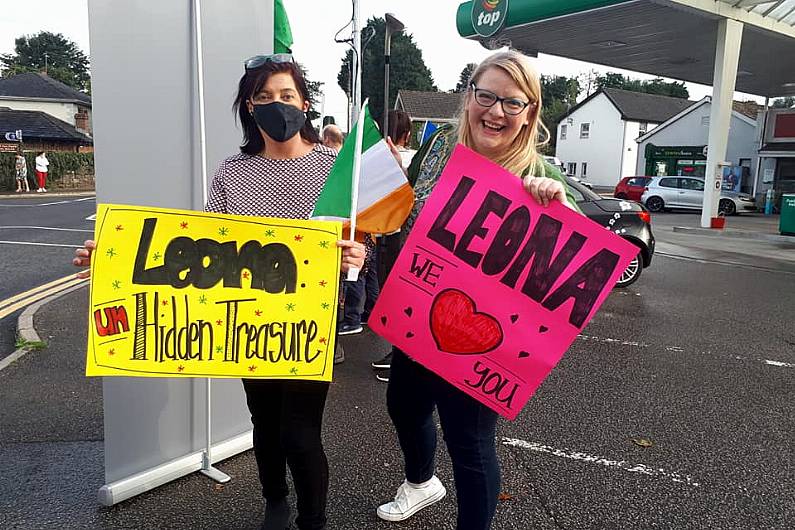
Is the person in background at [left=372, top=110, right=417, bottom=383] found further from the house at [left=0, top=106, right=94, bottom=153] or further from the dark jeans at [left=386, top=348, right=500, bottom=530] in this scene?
the house at [left=0, top=106, right=94, bottom=153]

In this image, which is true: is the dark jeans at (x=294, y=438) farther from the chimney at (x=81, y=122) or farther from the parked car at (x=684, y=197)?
the chimney at (x=81, y=122)

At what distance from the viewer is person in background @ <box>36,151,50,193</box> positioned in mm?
22938

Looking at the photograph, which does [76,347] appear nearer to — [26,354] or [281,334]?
[26,354]

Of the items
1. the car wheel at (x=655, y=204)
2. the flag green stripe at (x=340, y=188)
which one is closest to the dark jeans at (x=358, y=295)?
the flag green stripe at (x=340, y=188)

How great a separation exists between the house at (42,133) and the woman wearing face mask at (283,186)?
110 ft

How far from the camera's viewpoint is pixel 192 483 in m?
2.80

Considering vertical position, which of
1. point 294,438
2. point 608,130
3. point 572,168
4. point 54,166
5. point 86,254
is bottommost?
point 294,438

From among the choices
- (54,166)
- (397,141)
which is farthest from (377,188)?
(54,166)

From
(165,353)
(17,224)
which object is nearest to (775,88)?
(17,224)

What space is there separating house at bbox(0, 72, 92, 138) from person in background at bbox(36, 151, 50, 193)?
1824cm

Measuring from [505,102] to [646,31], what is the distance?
1585cm

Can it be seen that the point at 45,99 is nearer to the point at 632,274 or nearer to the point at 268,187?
the point at 632,274

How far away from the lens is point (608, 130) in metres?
42.7

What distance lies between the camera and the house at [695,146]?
27703 millimetres
